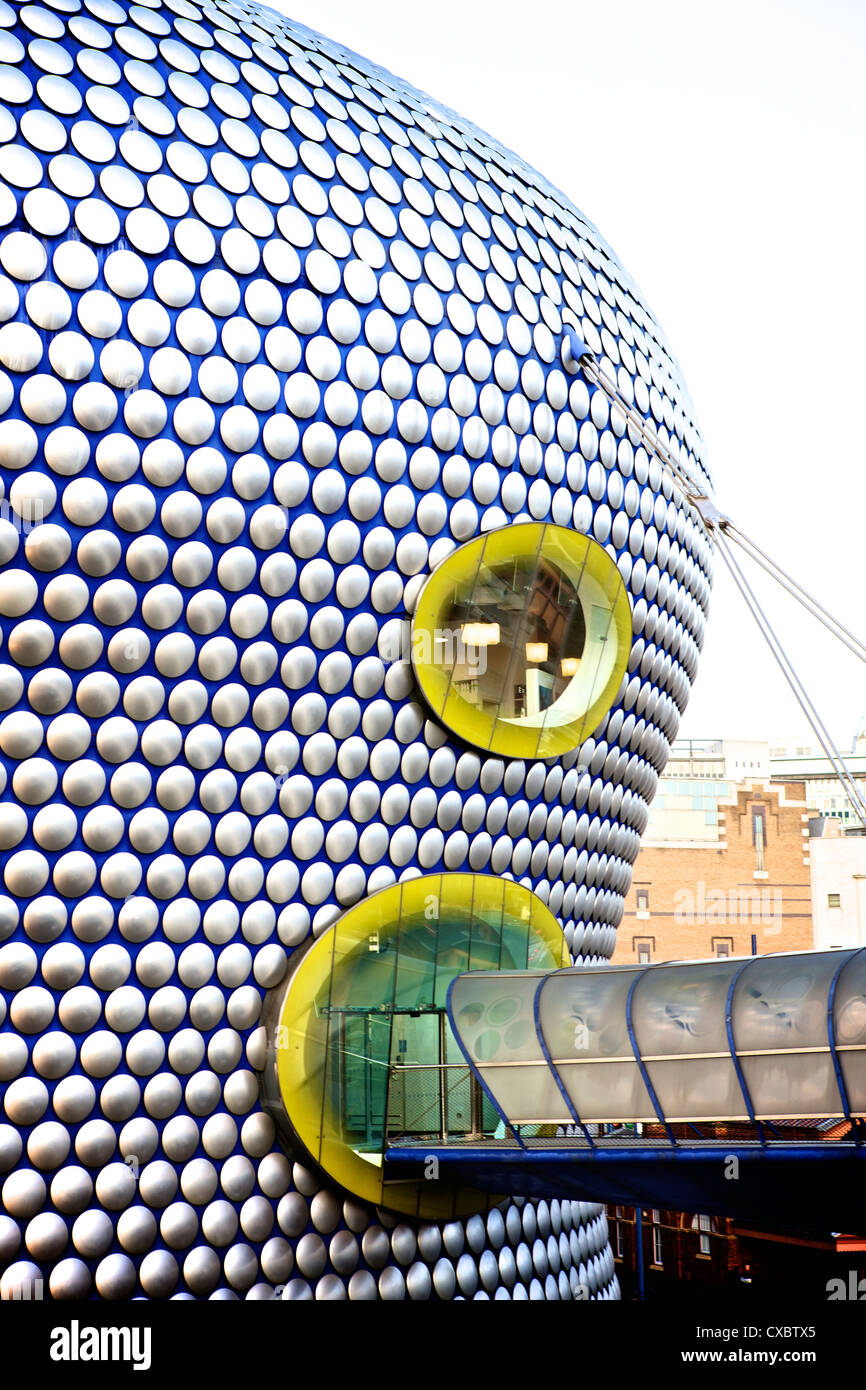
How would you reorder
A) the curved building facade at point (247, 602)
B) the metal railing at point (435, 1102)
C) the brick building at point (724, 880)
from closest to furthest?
1. the curved building facade at point (247, 602)
2. the metal railing at point (435, 1102)
3. the brick building at point (724, 880)

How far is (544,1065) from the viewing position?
14117mm

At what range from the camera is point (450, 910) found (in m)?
16.9

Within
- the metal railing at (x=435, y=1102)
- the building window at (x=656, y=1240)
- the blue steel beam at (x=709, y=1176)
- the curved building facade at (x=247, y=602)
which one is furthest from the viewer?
the building window at (x=656, y=1240)

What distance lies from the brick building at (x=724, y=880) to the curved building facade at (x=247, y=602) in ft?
106

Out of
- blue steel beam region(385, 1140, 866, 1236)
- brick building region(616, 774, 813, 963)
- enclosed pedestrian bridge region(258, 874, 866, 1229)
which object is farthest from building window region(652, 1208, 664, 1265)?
blue steel beam region(385, 1140, 866, 1236)

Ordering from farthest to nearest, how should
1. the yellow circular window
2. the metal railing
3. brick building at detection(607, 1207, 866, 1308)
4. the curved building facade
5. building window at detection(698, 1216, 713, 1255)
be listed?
building window at detection(698, 1216, 713, 1255) → brick building at detection(607, 1207, 866, 1308) → the yellow circular window → the metal railing → the curved building facade

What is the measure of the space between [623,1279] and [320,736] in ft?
97.7

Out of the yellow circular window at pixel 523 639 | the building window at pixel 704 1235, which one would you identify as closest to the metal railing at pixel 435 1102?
the yellow circular window at pixel 523 639

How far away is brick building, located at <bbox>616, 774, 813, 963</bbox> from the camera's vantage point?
50.5 metres

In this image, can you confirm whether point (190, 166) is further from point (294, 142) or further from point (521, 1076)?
point (521, 1076)

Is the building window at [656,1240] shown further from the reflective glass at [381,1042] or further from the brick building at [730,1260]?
the reflective glass at [381,1042]

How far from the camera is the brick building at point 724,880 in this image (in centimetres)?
5047

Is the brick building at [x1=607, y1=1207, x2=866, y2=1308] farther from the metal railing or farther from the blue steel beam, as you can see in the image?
the blue steel beam

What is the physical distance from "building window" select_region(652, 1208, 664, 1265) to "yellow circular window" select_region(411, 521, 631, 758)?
76.1 ft
